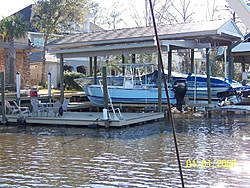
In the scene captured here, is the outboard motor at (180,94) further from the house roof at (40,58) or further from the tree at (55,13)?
the house roof at (40,58)

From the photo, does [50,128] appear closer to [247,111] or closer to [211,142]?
[211,142]

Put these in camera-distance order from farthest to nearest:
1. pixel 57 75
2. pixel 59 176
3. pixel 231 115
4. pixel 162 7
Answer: pixel 162 7 → pixel 57 75 → pixel 231 115 → pixel 59 176

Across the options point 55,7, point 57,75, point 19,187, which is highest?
point 55,7

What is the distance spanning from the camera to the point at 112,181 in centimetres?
776

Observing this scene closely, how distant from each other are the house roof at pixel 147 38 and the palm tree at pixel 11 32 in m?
7.24

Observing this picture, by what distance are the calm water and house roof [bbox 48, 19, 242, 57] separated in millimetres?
4732

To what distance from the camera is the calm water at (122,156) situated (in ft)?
25.6

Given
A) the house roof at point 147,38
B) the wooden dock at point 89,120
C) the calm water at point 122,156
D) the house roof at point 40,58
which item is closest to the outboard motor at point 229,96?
the house roof at point 147,38

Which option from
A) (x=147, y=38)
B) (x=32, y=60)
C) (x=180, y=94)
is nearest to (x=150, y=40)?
(x=147, y=38)

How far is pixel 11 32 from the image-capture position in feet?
94.0

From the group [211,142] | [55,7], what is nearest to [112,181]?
[211,142]

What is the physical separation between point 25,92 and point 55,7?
941 centimetres

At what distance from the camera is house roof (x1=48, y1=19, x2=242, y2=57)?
1830cm

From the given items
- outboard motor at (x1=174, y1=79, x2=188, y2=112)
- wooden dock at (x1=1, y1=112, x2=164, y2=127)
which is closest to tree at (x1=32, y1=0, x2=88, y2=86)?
wooden dock at (x1=1, y1=112, x2=164, y2=127)
